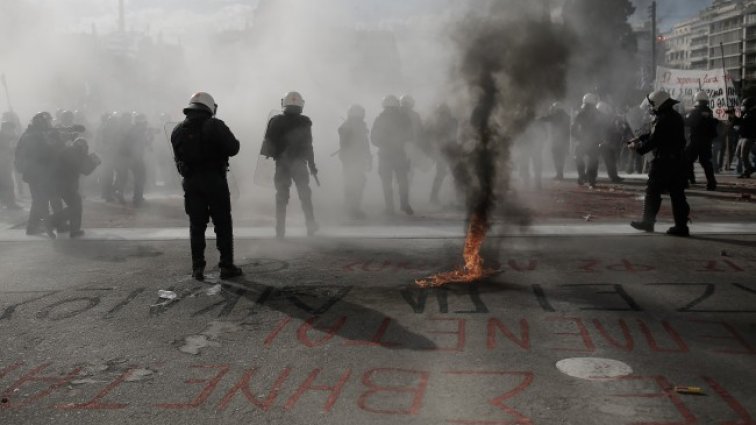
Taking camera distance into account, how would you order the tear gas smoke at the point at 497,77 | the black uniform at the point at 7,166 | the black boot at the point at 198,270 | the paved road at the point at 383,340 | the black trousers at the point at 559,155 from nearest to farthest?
1. the paved road at the point at 383,340
2. the black boot at the point at 198,270
3. the tear gas smoke at the point at 497,77
4. the black uniform at the point at 7,166
5. the black trousers at the point at 559,155

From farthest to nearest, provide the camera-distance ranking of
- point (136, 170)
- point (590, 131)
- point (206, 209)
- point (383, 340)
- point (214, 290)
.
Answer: point (590, 131) → point (136, 170) → point (206, 209) → point (214, 290) → point (383, 340)

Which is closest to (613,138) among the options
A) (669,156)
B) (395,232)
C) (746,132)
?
(746,132)

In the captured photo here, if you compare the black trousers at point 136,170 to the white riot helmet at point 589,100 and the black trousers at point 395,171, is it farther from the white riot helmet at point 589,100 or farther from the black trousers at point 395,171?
the white riot helmet at point 589,100

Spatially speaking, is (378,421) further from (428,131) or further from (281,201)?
(428,131)

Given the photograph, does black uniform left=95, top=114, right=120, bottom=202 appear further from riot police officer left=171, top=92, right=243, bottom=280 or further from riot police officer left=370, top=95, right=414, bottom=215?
riot police officer left=171, top=92, right=243, bottom=280

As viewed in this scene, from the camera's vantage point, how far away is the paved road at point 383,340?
3.53 metres

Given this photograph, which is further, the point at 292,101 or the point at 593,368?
the point at 292,101

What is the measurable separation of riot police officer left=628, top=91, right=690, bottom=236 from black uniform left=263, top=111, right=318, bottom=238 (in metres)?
4.19

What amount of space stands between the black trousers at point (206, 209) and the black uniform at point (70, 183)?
3.44 meters

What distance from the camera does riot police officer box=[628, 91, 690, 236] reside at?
838 centimetres

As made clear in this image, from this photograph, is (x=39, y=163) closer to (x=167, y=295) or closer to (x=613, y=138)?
(x=167, y=295)

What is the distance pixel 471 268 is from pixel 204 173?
2.73 meters

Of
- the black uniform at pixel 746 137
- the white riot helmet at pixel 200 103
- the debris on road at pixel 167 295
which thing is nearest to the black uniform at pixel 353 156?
the white riot helmet at pixel 200 103

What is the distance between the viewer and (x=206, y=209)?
271 inches
